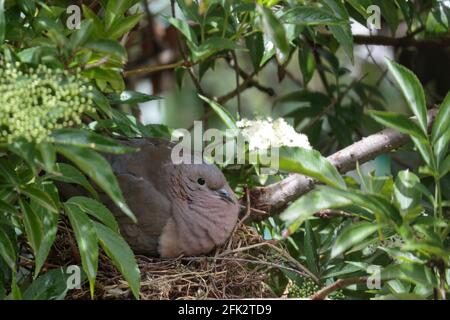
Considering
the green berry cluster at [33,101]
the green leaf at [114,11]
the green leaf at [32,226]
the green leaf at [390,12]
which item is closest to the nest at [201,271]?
the green leaf at [32,226]

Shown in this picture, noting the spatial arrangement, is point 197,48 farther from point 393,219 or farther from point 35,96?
point 393,219

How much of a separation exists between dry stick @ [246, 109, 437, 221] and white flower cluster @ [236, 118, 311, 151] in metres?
0.39

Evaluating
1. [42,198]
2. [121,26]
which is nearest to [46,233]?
[42,198]

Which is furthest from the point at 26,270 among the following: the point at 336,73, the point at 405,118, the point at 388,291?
the point at 336,73

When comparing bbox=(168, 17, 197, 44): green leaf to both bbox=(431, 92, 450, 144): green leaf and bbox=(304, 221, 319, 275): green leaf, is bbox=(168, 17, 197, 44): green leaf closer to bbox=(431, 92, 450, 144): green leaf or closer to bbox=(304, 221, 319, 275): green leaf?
bbox=(431, 92, 450, 144): green leaf

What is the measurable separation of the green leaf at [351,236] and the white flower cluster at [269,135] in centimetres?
76

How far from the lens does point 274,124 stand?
3.10 metres

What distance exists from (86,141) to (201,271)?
126 centimetres

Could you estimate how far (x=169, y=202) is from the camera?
3393 mm

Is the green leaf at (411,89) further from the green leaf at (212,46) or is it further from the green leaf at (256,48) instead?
the green leaf at (256,48)

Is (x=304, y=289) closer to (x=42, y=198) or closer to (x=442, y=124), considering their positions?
(x=442, y=124)

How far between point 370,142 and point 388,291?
2.93 ft
